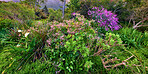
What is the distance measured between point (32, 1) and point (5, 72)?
1082cm

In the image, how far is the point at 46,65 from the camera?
150 cm

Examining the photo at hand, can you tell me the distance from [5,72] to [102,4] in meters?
5.14

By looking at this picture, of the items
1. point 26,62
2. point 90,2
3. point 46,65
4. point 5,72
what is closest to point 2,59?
point 5,72

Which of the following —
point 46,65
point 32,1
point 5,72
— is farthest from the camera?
point 32,1

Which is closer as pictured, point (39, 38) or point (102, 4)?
point (39, 38)

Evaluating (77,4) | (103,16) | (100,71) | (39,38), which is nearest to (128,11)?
(103,16)

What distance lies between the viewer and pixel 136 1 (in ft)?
13.7

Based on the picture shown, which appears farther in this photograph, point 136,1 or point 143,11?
point 136,1

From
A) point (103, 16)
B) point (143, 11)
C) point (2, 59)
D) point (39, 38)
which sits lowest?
point (2, 59)

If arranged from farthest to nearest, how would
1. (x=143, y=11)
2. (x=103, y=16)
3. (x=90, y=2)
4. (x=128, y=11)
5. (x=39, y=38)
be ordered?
1. (x=128, y=11)
2. (x=90, y=2)
3. (x=143, y=11)
4. (x=103, y=16)
5. (x=39, y=38)

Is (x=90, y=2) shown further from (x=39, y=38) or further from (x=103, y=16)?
(x=39, y=38)

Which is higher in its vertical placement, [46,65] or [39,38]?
[39,38]

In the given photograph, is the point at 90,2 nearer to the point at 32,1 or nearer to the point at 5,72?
the point at 5,72

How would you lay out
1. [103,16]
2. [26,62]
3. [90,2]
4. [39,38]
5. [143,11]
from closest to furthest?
[26,62]
[39,38]
[103,16]
[143,11]
[90,2]
